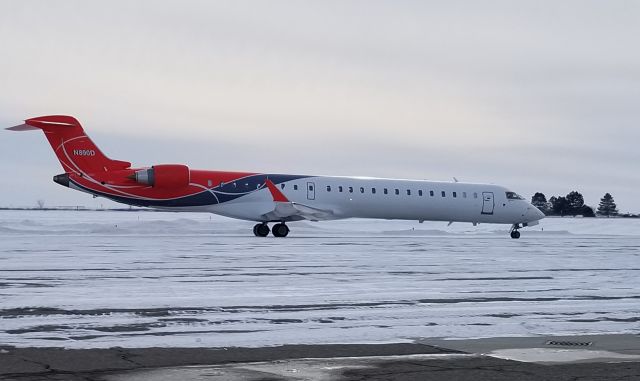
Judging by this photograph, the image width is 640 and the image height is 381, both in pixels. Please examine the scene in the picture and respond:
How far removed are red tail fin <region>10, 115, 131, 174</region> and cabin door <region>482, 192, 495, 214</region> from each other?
59.5ft

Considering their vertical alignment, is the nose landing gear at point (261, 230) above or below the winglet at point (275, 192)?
below

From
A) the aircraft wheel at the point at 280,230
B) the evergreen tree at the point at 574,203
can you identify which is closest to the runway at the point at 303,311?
the aircraft wheel at the point at 280,230

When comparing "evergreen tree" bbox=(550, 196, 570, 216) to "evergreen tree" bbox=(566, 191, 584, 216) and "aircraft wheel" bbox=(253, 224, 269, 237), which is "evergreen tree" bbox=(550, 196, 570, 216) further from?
"aircraft wheel" bbox=(253, 224, 269, 237)

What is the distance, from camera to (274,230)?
137 ft

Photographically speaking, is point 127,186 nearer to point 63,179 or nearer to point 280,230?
point 63,179

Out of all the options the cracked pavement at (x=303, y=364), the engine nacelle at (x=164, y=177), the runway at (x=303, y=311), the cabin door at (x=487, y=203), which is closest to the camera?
the cracked pavement at (x=303, y=364)

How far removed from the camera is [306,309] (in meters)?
12.8

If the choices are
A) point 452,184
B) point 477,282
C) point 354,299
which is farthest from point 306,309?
point 452,184

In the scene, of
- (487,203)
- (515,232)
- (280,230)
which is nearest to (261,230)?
(280,230)

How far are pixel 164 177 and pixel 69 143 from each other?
14.4 feet

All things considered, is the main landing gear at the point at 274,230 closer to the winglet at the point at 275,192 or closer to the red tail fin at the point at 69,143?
the winglet at the point at 275,192

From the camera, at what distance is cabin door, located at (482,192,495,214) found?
151 feet

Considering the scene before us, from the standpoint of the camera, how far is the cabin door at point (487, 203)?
4616 centimetres

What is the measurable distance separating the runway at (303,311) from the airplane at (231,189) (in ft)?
50.0
